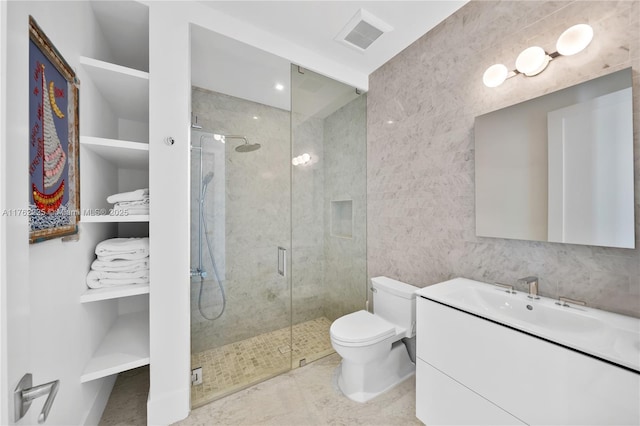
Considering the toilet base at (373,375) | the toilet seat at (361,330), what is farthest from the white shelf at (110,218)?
the toilet base at (373,375)

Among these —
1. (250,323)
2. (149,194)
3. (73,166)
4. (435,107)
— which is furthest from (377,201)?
(73,166)

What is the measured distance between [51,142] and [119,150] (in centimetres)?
55

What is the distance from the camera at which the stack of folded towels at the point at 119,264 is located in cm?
141

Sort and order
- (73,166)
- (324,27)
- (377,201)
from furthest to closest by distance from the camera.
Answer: (377,201) < (324,27) < (73,166)

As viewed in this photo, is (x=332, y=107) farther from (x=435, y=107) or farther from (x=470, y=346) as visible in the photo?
(x=470, y=346)

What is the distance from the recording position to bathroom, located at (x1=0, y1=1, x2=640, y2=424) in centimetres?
96

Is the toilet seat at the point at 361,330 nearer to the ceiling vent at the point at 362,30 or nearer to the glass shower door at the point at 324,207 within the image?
the glass shower door at the point at 324,207

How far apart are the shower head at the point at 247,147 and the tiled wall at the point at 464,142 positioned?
106 cm

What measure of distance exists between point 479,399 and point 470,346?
234mm

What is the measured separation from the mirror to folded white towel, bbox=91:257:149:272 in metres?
2.03

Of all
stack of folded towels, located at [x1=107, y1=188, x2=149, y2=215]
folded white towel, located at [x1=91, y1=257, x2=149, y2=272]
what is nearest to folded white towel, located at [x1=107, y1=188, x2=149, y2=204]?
stack of folded towels, located at [x1=107, y1=188, x2=149, y2=215]

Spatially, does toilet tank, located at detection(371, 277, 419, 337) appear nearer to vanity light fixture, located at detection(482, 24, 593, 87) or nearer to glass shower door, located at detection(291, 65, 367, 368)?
glass shower door, located at detection(291, 65, 367, 368)

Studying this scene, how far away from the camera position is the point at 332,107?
7.84 ft

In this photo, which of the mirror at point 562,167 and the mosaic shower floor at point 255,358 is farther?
the mosaic shower floor at point 255,358
